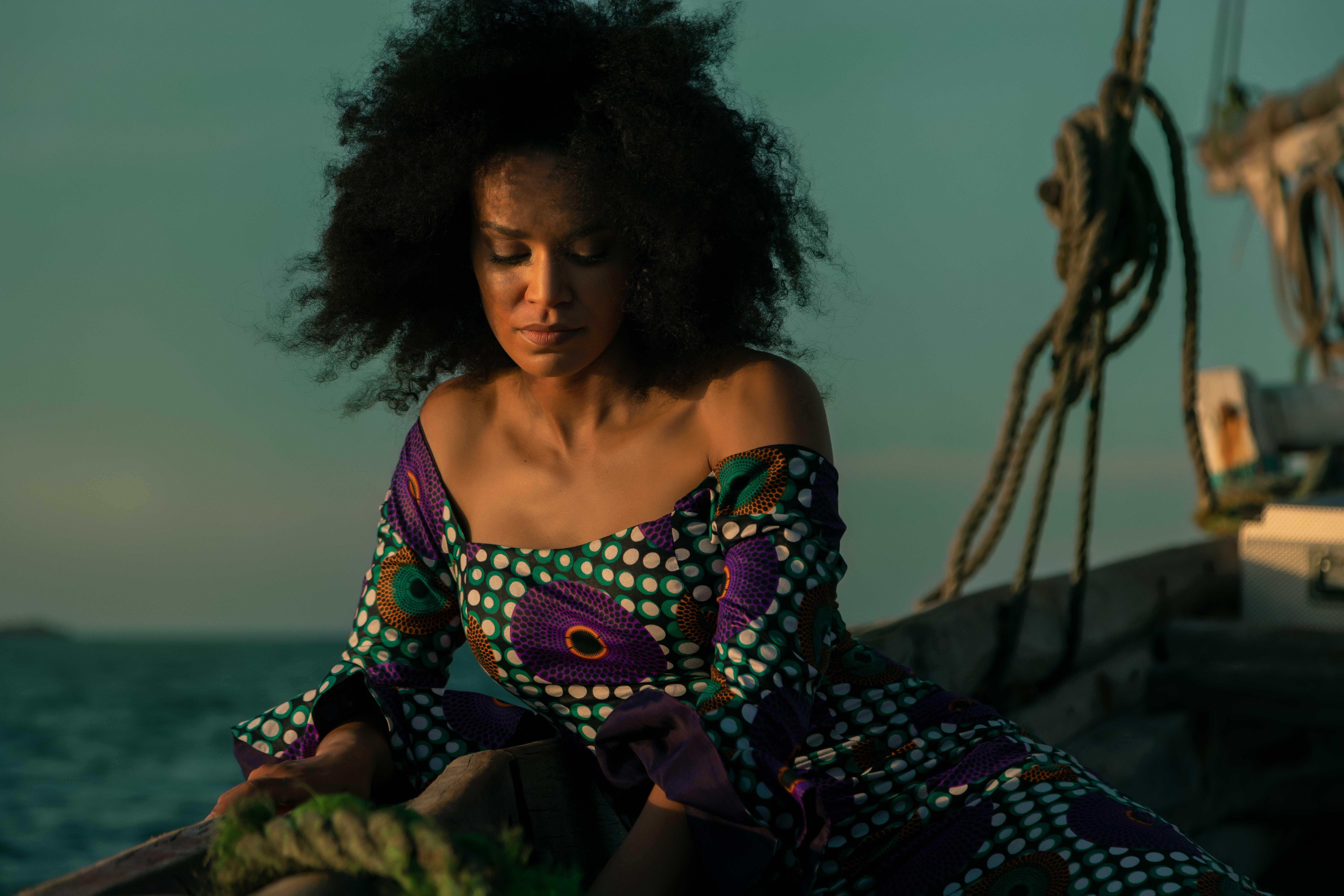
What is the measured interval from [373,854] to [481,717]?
0.66 meters

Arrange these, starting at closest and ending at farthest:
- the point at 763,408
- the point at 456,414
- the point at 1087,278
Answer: the point at 763,408, the point at 456,414, the point at 1087,278

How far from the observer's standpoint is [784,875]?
3.49ft

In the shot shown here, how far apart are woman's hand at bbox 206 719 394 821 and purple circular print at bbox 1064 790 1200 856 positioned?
29.7 inches

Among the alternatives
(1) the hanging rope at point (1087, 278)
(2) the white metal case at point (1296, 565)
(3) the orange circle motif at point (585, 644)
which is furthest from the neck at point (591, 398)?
(2) the white metal case at point (1296, 565)

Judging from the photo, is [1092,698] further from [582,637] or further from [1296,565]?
[582,637]

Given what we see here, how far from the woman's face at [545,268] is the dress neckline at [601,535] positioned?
0.20 metres

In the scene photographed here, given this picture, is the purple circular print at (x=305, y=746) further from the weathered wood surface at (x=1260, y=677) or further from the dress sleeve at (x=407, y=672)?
the weathered wood surface at (x=1260, y=677)

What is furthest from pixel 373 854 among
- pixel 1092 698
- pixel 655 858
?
pixel 1092 698

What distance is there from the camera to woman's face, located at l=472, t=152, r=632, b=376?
1.27 meters

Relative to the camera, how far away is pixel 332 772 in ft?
Answer: 3.81

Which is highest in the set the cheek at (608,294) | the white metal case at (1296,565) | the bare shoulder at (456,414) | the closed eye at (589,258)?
the closed eye at (589,258)

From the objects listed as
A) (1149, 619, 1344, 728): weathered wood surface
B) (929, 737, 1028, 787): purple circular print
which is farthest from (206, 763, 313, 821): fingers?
(1149, 619, 1344, 728): weathered wood surface

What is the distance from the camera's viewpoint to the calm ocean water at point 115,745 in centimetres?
1083

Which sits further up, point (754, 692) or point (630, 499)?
point (630, 499)
